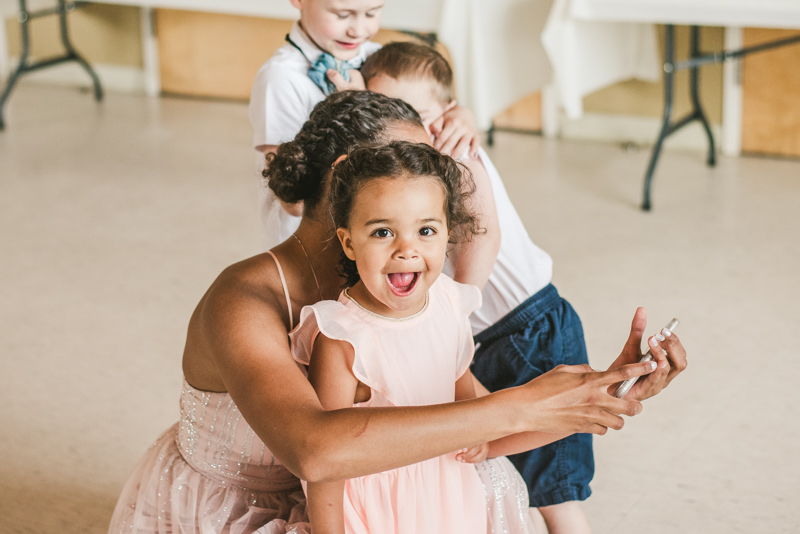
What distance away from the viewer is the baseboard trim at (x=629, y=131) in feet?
13.3

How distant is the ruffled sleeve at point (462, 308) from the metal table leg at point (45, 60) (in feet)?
13.6

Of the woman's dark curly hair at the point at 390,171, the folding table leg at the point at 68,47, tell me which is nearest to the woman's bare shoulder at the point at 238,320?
the woman's dark curly hair at the point at 390,171

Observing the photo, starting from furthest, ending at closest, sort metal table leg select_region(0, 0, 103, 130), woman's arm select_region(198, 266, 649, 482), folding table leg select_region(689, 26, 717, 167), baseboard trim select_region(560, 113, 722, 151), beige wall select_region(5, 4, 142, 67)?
beige wall select_region(5, 4, 142, 67) < metal table leg select_region(0, 0, 103, 130) < baseboard trim select_region(560, 113, 722, 151) < folding table leg select_region(689, 26, 717, 167) < woman's arm select_region(198, 266, 649, 482)

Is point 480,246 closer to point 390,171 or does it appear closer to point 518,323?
point 518,323

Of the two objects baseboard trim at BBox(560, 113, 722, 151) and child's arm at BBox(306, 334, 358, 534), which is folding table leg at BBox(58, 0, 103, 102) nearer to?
baseboard trim at BBox(560, 113, 722, 151)

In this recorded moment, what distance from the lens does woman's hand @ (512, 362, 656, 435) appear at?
2.94 ft

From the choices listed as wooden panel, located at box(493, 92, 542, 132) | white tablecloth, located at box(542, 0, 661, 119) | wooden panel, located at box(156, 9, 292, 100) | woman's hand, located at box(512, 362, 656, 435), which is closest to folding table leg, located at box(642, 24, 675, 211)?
white tablecloth, located at box(542, 0, 661, 119)

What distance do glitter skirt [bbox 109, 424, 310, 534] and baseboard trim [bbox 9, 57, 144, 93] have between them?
4.56m

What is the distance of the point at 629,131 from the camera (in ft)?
13.8

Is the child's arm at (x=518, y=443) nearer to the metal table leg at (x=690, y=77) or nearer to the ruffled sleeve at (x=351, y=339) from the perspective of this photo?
the ruffled sleeve at (x=351, y=339)

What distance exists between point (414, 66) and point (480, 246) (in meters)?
0.33

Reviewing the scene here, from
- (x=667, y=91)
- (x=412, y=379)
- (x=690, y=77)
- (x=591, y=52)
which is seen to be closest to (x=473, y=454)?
(x=412, y=379)

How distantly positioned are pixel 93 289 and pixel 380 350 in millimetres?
1943

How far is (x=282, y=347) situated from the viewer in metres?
1.01
